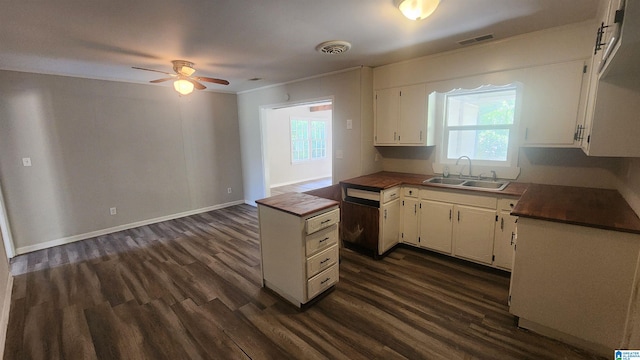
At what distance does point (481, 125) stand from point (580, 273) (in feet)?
6.20

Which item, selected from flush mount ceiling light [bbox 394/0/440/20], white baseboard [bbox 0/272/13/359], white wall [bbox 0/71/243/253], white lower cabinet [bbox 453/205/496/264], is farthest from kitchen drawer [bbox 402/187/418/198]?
white wall [bbox 0/71/243/253]

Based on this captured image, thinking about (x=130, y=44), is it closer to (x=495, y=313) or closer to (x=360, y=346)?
(x=360, y=346)

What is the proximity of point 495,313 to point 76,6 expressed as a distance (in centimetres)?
391

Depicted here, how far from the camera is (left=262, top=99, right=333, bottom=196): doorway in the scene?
7.51 m

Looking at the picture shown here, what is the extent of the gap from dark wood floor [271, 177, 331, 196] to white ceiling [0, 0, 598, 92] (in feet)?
13.5

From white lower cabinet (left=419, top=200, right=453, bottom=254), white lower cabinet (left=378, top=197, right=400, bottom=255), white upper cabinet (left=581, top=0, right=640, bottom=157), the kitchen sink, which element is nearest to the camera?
white upper cabinet (left=581, top=0, right=640, bottom=157)

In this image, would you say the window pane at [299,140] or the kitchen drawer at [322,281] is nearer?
the kitchen drawer at [322,281]

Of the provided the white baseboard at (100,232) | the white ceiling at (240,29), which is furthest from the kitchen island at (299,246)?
the white baseboard at (100,232)

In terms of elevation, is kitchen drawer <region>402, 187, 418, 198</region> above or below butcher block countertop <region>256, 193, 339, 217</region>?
below

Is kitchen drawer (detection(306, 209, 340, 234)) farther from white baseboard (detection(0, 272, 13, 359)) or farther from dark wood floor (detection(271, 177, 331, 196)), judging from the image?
dark wood floor (detection(271, 177, 331, 196))

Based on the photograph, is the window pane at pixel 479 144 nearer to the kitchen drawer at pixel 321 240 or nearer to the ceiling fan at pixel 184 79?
the kitchen drawer at pixel 321 240

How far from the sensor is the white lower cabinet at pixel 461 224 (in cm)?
258

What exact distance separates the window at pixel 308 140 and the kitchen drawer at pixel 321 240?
580cm

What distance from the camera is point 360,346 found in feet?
6.04
